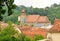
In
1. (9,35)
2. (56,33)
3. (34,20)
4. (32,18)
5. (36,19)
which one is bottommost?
(34,20)

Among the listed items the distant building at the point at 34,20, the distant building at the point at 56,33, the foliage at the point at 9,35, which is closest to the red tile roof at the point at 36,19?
the distant building at the point at 34,20

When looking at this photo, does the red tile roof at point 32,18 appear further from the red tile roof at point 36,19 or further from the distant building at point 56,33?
the distant building at point 56,33

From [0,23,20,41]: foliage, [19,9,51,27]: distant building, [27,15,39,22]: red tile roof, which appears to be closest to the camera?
[0,23,20,41]: foliage

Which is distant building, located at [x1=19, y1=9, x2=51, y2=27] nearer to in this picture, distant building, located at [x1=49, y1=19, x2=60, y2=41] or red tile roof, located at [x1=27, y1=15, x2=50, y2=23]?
red tile roof, located at [x1=27, y1=15, x2=50, y2=23]

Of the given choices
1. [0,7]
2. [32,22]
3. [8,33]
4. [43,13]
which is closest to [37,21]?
[32,22]

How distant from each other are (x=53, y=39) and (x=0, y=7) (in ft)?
62.8

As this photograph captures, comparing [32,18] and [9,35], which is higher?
[9,35]

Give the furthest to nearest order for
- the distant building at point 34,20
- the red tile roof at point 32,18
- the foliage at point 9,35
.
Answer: the red tile roof at point 32,18
the distant building at point 34,20
the foliage at point 9,35

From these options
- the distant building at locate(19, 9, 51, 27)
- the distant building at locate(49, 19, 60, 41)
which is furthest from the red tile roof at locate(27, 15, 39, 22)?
the distant building at locate(49, 19, 60, 41)

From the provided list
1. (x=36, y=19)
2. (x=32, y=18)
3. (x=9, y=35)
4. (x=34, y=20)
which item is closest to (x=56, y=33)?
(x=9, y=35)

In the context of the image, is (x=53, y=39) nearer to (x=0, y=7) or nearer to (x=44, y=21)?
(x=0, y=7)

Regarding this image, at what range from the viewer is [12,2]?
909 cm

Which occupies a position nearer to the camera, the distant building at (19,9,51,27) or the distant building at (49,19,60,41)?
the distant building at (49,19,60,41)

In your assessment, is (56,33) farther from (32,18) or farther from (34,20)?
(32,18)
